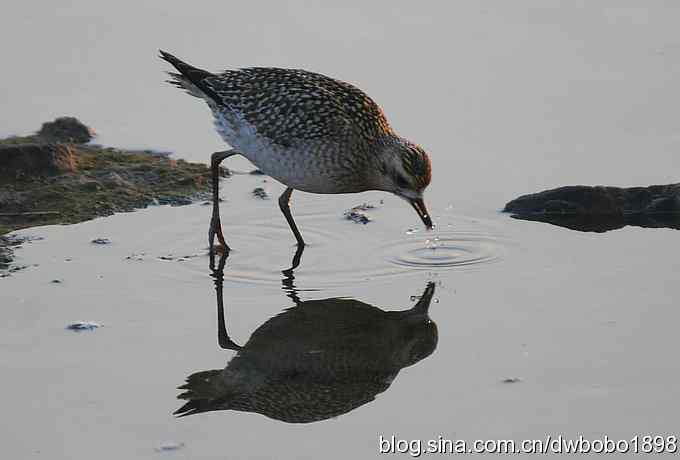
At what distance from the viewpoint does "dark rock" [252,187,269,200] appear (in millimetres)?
12472

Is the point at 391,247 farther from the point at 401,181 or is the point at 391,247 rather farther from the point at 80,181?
the point at 80,181


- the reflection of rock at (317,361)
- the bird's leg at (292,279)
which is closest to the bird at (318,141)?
the bird's leg at (292,279)

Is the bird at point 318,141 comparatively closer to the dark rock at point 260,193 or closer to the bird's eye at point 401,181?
the bird's eye at point 401,181

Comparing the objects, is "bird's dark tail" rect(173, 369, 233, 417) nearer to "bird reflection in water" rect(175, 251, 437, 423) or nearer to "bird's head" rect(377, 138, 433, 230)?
"bird reflection in water" rect(175, 251, 437, 423)

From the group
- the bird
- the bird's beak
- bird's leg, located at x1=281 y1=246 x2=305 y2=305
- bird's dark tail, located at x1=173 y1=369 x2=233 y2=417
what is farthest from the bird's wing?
bird's dark tail, located at x1=173 y1=369 x2=233 y2=417

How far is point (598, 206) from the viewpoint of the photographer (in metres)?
11.9

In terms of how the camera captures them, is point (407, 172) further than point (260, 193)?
No

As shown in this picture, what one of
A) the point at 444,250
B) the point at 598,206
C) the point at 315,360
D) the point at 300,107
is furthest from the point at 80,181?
the point at 598,206

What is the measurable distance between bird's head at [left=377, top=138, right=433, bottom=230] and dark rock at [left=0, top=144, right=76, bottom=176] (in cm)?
320

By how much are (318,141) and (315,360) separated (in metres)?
2.44

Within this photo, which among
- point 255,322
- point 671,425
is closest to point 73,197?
point 255,322

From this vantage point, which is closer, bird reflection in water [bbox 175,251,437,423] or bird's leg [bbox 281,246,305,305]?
bird reflection in water [bbox 175,251,437,423]

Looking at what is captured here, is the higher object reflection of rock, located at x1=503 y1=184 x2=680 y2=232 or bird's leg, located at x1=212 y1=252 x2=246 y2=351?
reflection of rock, located at x1=503 y1=184 x2=680 y2=232

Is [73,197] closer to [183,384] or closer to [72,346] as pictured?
[72,346]
